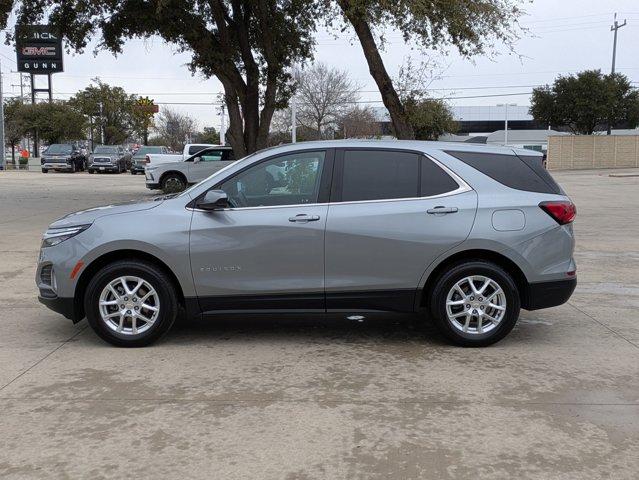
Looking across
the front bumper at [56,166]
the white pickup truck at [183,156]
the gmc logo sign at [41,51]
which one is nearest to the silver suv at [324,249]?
the white pickup truck at [183,156]

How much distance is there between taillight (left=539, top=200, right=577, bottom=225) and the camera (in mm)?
5523

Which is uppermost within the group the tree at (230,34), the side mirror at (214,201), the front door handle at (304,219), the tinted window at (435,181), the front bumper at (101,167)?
the tree at (230,34)

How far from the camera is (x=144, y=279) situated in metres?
5.41

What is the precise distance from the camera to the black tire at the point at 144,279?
5.41 meters

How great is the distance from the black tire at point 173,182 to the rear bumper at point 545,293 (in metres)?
16.2

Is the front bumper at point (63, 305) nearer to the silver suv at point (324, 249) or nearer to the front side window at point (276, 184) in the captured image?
the silver suv at point (324, 249)

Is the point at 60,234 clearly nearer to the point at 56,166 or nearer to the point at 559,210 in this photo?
the point at 559,210

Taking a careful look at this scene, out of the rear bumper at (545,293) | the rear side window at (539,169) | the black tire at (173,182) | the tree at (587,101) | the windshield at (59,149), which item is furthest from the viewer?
the tree at (587,101)

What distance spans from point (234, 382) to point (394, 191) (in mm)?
2155

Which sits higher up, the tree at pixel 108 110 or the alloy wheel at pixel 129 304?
the tree at pixel 108 110

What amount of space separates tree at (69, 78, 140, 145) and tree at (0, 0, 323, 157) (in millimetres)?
51160

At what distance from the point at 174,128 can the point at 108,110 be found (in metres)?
24.6

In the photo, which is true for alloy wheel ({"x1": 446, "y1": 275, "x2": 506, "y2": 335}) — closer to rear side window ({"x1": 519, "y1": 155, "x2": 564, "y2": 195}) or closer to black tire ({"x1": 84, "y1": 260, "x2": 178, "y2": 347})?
rear side window ({"x1": 519, "y1": 155, "x2": 564, "y2": 195})

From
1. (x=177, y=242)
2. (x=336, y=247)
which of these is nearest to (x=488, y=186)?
(x=336, y=247)
